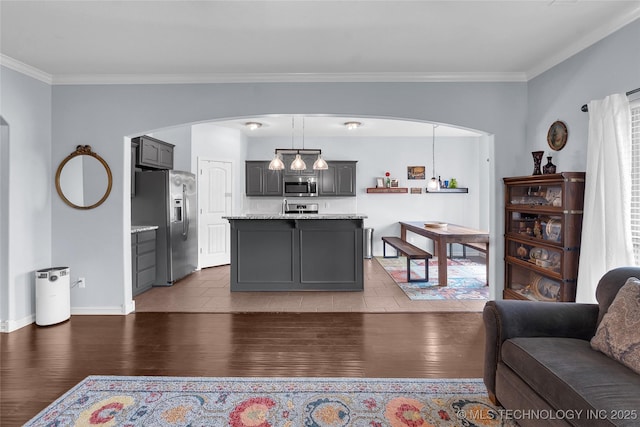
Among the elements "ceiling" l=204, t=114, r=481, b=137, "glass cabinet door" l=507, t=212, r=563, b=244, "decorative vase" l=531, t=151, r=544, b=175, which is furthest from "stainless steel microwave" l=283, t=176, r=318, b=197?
"decorative vase" l=531, t=151, r=544, b=175

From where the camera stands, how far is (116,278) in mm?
3543

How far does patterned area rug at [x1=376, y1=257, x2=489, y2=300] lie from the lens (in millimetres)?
4215

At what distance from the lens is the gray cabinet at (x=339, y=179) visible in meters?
6.89

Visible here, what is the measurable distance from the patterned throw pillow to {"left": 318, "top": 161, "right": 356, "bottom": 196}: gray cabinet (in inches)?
211

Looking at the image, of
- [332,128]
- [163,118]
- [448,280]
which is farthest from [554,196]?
[332,128]

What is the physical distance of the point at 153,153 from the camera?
4.89 metres

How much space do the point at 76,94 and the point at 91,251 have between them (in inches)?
67.8

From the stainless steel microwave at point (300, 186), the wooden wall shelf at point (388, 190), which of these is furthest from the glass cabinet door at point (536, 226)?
the stainless steel microwave at point (300, 186)

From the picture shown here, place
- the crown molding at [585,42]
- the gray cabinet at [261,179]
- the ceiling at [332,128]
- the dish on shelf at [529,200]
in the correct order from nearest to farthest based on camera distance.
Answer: the crown molding at [585,42] → the dish on shelf at [529,200] → the ceiling at [332,128] → the gray cabinet at [261,179]

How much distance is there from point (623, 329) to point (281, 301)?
10.4ft

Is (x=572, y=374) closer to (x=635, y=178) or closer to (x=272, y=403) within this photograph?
(x=272, y=403)

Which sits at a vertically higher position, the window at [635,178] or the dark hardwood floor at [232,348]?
the window at [635,178]

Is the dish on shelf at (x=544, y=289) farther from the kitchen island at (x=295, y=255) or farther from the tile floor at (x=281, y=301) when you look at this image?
the kitchen island at (x=295, y=255)

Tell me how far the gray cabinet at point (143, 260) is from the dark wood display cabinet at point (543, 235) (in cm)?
454
